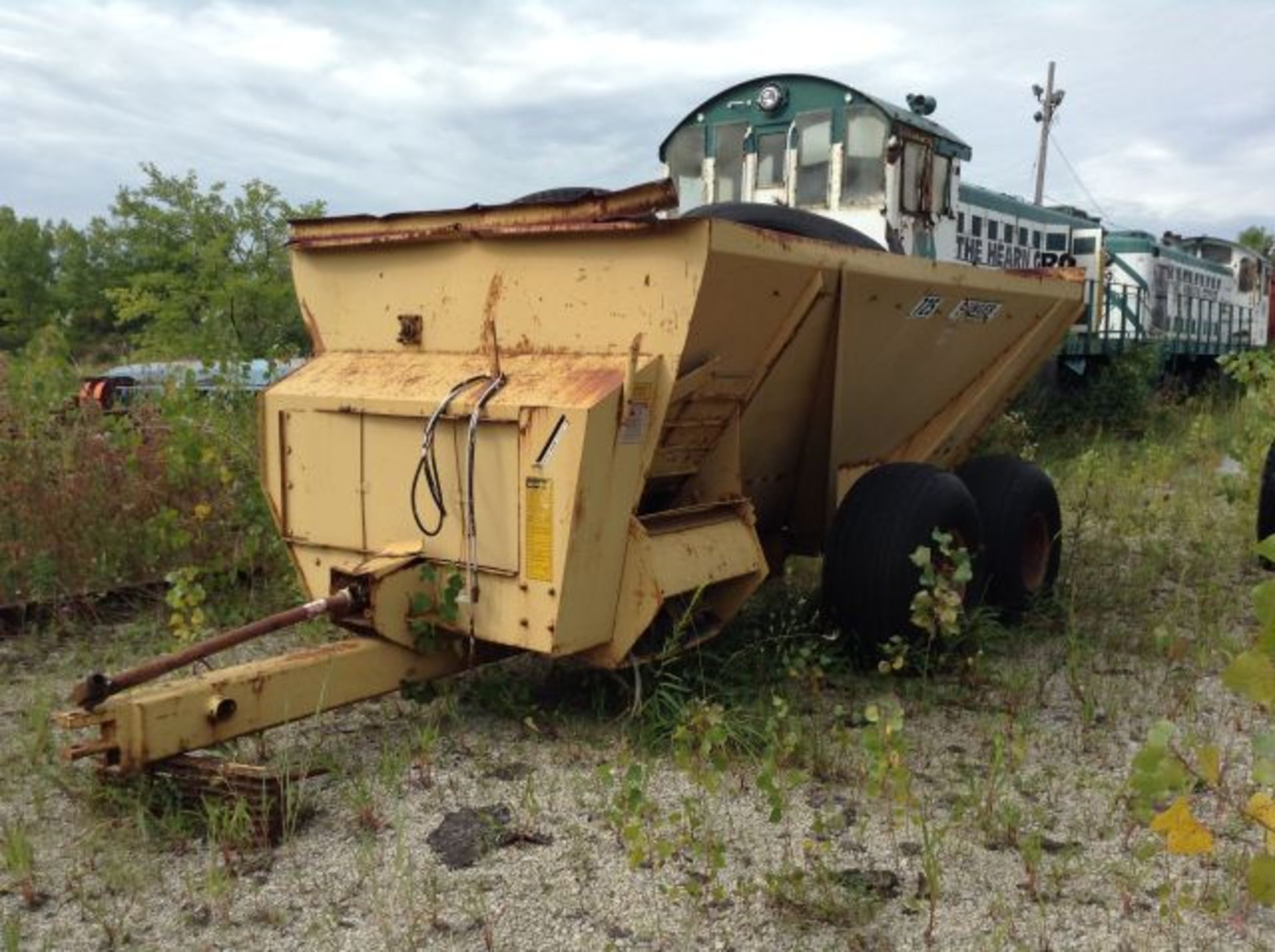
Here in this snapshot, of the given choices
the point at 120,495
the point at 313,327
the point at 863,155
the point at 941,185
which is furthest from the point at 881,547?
the point at 941,185

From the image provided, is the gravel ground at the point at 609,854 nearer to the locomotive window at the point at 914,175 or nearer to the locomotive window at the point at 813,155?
the locomotive window at the point at 914,175

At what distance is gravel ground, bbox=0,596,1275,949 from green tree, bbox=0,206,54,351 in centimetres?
4508

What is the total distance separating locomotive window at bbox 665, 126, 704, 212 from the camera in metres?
11.6

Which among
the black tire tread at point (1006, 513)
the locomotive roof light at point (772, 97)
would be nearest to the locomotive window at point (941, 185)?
the locomotive roof light at point (772, 97)

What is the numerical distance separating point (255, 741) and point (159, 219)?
20586 millimetres

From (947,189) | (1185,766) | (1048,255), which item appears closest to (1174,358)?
(1048,255)

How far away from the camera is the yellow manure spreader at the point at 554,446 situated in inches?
136

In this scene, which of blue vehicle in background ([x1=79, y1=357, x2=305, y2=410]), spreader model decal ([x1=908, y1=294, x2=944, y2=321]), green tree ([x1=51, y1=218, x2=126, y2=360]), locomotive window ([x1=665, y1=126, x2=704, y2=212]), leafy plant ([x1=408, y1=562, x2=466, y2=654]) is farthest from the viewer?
green tree ([x1=51, y1=218, x2=126, y2=360])

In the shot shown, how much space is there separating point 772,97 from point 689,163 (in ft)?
3.63

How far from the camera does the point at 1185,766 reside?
4.92 feet

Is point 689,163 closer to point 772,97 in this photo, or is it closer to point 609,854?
point 772,97

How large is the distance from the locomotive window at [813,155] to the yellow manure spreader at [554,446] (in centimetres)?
632

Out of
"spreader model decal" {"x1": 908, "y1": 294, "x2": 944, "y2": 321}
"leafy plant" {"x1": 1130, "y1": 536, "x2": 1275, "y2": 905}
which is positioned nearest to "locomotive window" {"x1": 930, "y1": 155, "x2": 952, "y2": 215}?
"spreader model decal" {"x1": 908, "y1": 294, "x2": 944, "y2": 321}

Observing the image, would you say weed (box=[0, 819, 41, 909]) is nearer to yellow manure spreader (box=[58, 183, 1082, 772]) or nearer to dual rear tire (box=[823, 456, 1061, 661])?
yellow manure spreader (box=[58, 183, 1082, 772])
